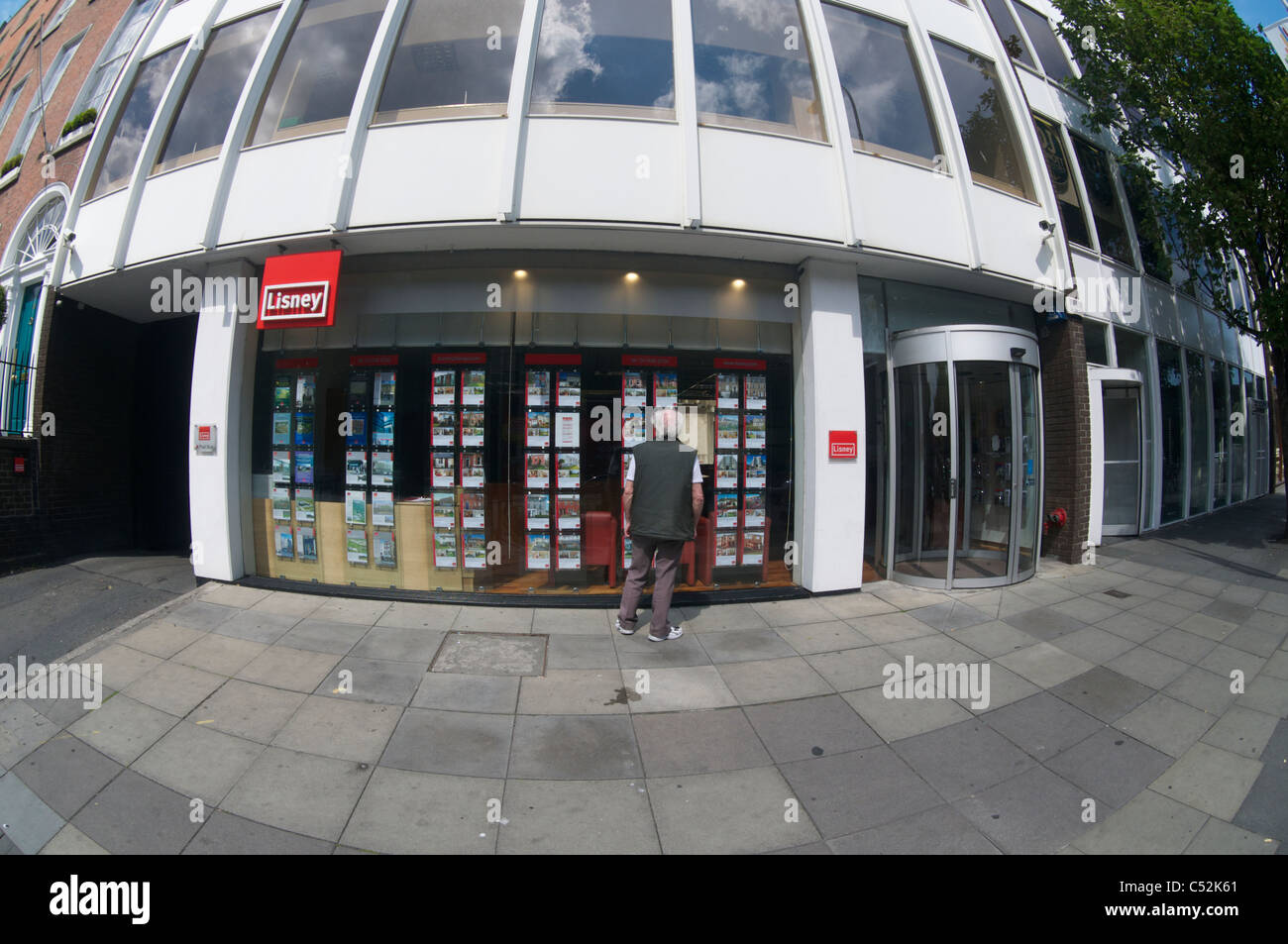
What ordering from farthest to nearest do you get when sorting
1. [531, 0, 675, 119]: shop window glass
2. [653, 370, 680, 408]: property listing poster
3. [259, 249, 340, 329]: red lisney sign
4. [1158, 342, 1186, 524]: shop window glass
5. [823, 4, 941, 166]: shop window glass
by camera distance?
[1158, 342, 1186, 524]: shop window glass
[823, 4, 941, 166]: shop window glass
[653, 370, 680, 408]: property listing poster
[531, 0, 675, 119]: shop window glass
[259, 249, 340, 329]: red lisney sign

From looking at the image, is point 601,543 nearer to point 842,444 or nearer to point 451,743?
point 451,743

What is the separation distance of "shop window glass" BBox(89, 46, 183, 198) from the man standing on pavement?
886 centimetres

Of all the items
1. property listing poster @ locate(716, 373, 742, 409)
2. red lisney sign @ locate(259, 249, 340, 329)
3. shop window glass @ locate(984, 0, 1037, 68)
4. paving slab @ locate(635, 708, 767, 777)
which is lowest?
paving slab @ locate(635, 708, 767, 777)

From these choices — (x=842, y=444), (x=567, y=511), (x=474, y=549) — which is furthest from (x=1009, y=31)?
(x=474, y=549)

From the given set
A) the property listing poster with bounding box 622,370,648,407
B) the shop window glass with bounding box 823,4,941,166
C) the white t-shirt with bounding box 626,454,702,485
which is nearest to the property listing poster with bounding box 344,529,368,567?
the white t-shirt with bounding box 626,454,702,485

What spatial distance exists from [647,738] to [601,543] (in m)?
3.00

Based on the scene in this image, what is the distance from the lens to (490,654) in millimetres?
4512

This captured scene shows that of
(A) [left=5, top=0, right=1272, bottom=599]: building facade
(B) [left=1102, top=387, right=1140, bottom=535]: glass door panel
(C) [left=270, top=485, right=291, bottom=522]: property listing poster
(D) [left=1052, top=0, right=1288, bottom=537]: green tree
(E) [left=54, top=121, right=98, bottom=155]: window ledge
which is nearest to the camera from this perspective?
(A) [left=5, top=0, right=1272, bottom=599]: building facade

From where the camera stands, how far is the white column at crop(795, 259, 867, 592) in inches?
241

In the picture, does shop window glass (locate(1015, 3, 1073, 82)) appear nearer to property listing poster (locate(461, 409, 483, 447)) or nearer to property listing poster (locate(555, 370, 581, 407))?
property listing poster (locate(555, 370, 581, 407))

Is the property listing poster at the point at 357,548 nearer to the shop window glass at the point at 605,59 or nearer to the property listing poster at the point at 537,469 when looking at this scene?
the property listing poster at the point at 537,469

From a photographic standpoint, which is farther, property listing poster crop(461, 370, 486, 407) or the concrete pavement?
property listing poster crop(461, 370, 486, 407)

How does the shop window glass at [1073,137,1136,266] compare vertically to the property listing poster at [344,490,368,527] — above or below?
Result: above

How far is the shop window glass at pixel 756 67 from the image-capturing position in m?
6.11
